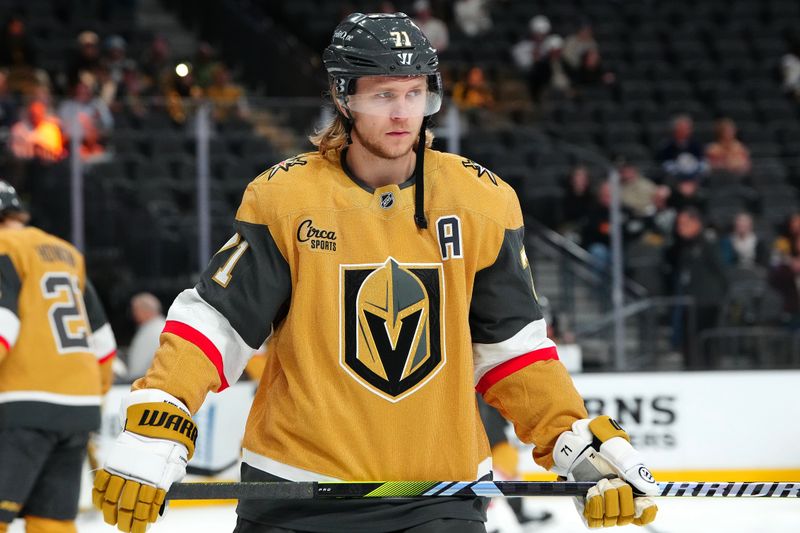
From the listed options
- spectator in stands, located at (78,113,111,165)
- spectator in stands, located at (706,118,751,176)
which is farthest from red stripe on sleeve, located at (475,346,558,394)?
spectator in stands, located at (706,118,751,176)

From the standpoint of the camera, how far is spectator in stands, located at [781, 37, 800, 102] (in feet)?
40.8

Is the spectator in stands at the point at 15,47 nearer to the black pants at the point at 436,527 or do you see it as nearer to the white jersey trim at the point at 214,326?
the white jersey trim at the point at 214,326

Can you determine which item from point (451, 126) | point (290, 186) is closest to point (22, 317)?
point (290, 186)

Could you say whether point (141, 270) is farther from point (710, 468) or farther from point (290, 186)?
point (290, 186)

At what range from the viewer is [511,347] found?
8.42 ft

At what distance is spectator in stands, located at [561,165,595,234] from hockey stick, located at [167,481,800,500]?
6.43 meters

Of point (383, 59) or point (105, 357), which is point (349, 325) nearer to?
point (383, 59)

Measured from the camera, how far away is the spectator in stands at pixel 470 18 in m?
12.8

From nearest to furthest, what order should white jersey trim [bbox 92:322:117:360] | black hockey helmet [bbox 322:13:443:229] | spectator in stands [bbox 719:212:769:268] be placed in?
1. black hockey helmet [bbox 322:13:443:229]
2. white jersey trim [bbox 92:322:117:360]
3. spectator in stands [bbox 719:212:769:268]

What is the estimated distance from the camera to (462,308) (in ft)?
8.09

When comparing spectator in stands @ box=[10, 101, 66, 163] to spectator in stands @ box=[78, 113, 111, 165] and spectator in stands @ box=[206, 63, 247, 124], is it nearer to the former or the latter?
spectator in stands @ box=[78, 113, 111, 165]

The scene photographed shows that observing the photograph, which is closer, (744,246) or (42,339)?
(42,339)

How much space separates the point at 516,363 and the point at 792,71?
10.7 meters

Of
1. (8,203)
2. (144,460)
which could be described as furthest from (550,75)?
(144,460)
